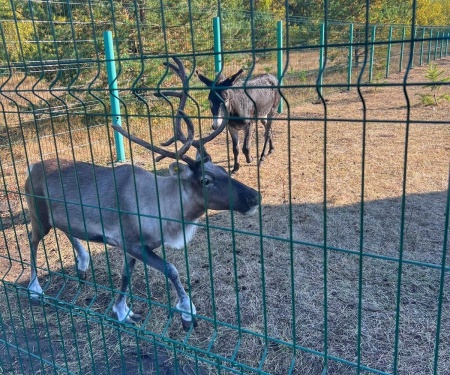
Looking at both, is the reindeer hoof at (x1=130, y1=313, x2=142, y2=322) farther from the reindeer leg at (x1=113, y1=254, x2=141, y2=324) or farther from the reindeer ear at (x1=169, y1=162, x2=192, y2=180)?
the reindeer ear at (x1=169, y1=162, x2=192, y2=180)

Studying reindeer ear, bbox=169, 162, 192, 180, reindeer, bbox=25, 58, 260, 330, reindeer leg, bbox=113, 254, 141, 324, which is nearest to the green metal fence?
reindeer leg, bbox=113, 254, 141, 324

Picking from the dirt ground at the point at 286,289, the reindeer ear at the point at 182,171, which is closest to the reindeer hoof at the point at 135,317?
the dirt ground at the point at 286,289

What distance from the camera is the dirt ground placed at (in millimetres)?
2281

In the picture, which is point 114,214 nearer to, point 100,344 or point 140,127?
point 100,344

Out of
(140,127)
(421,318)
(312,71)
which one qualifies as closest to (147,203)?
(421,318)

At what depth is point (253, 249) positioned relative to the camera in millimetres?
4637

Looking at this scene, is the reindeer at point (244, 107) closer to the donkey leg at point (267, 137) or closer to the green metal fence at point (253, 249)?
the donkey leg at point (267, 137)

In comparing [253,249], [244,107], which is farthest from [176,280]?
[244,107]

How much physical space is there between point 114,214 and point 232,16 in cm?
887

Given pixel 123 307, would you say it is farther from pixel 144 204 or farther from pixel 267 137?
pixel 267 137

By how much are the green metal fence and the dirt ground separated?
0.05ft

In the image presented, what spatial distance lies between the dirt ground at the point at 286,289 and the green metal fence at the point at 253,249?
17 mm

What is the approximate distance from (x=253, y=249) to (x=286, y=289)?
2.85 ft

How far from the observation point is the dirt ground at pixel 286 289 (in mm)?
2281
